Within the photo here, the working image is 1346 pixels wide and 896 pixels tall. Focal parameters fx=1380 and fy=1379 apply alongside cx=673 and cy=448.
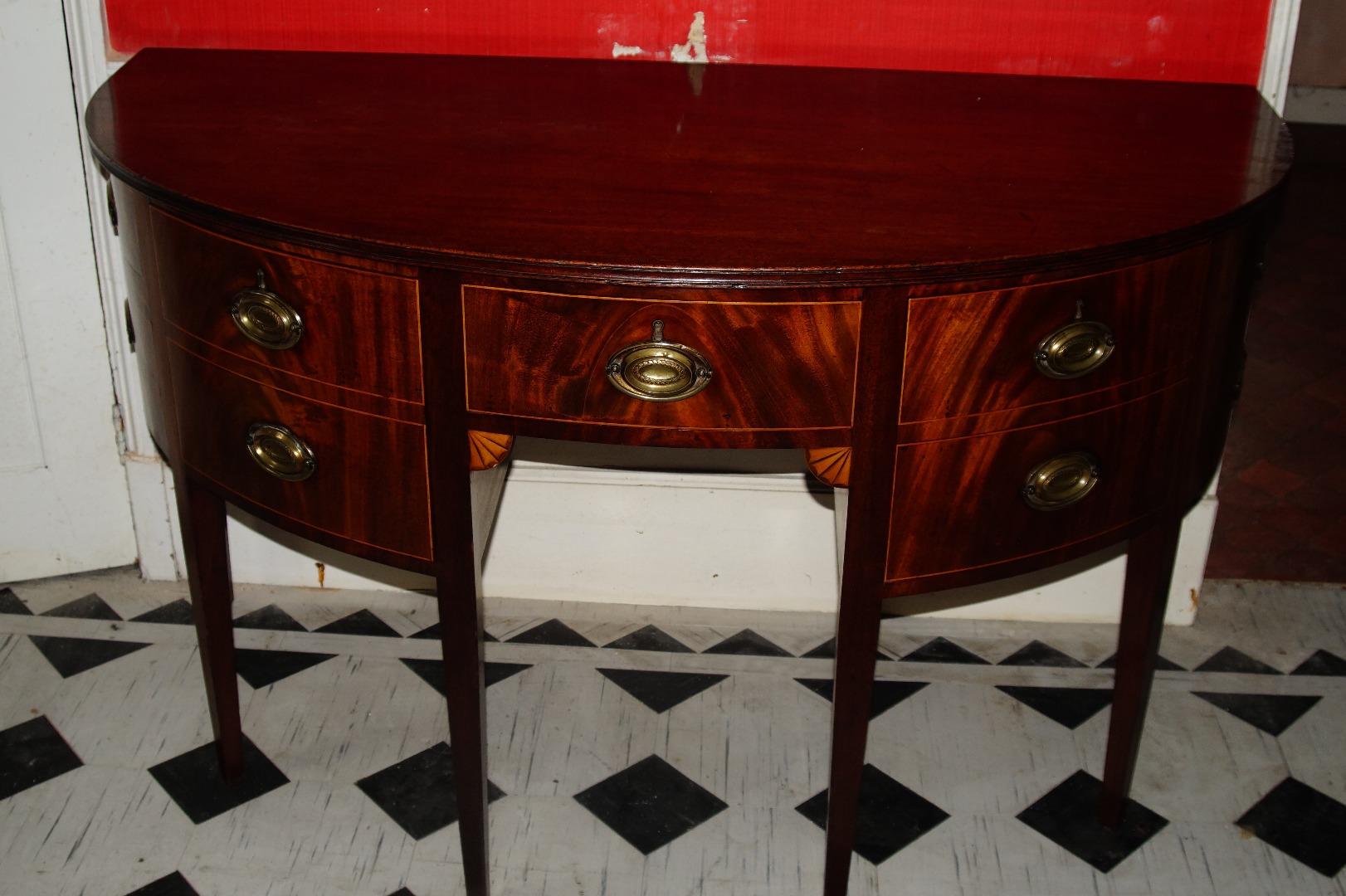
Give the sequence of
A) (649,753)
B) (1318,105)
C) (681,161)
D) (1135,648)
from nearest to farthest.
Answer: (681,161) → (1135,648) → (649,753) → (1318,105)

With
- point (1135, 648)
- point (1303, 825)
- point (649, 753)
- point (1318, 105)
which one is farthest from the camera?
point (1318, 105)

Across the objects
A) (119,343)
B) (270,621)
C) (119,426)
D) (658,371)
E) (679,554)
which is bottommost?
(270,621)

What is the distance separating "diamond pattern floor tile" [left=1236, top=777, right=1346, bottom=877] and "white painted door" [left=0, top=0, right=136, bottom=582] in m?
1.85

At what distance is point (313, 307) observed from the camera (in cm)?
133

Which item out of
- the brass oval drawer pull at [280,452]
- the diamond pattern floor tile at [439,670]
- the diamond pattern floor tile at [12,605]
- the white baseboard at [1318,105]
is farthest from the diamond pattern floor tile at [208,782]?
the white baseboard at [1318,105]

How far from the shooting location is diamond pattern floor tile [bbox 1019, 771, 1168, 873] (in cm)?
183

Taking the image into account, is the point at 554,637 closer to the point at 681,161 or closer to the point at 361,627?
the point at 361,627

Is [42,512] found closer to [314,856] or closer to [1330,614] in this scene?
[314,856]

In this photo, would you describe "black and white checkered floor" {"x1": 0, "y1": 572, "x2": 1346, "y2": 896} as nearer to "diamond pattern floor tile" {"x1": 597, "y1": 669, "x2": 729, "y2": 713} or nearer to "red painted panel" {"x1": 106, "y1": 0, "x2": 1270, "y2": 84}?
"diamond pattern floor tile" {"x1": 597, "y1": 669, "x2": 729, "y2": 713}

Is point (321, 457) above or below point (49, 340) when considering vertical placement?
above

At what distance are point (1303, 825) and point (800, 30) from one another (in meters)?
1.28

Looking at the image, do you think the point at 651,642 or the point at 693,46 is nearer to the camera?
the point at 693,46

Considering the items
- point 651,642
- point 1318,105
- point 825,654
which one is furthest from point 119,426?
point 1318,105

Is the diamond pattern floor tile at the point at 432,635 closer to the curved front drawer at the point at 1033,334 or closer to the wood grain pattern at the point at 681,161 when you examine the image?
the wood grain pattern at the point at 681,161
